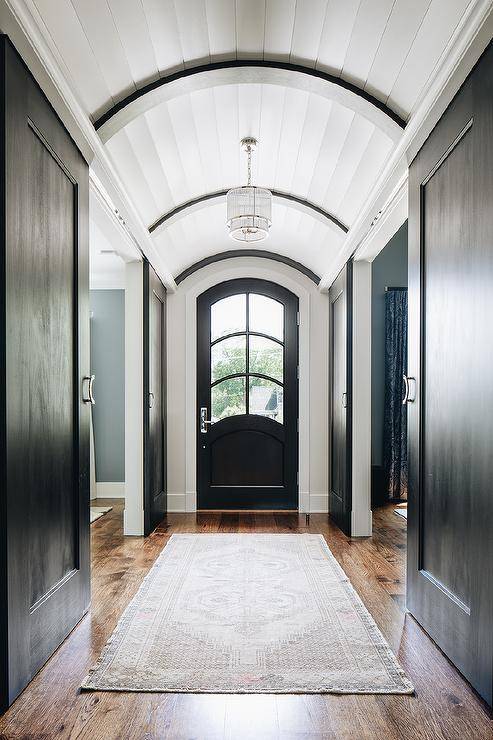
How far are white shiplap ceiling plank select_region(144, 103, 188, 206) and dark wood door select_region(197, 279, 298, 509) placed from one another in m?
1.76

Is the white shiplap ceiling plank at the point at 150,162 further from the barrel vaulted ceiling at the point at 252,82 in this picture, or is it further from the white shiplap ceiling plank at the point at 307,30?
the white shiplap ceiling plank at the point at 307,30

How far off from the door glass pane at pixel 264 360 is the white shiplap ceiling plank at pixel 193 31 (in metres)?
3.41

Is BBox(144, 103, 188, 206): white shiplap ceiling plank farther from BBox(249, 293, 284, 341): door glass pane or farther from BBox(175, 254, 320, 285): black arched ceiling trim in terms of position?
BBox(249, 293, 284, 341): door glass pane

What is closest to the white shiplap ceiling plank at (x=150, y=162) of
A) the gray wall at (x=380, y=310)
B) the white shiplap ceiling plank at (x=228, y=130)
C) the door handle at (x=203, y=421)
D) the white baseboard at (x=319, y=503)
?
the white shiplap ceiling plank at (x=228, y=130)

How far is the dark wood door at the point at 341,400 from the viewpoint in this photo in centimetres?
476

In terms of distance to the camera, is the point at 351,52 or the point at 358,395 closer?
the point at 351,52

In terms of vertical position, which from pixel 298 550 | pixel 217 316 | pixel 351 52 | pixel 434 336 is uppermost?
pixel 351 52

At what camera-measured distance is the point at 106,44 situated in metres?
2.47

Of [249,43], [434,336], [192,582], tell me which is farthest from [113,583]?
[249,43]

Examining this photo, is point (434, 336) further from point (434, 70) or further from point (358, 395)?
point (358, 395)

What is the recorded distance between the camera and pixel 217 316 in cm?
605

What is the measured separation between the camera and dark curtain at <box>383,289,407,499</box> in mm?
6648

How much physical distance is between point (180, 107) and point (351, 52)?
98 centimetres

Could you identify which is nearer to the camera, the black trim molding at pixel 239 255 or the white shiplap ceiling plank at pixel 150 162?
the white shiplap ceiling plank at pixel 150 162
